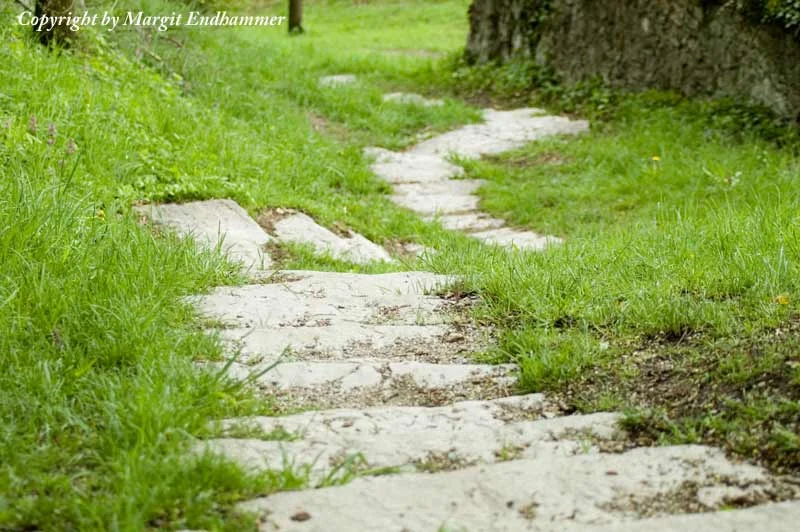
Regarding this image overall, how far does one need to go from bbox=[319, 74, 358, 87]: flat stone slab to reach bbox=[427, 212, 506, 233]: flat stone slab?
484cm

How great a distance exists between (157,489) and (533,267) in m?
2.48

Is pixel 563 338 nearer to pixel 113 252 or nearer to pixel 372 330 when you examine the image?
pixel 372 330

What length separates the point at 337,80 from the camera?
12547mm

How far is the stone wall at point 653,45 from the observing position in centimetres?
855

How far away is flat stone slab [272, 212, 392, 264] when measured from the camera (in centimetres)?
596

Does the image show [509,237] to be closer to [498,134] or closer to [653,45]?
[498,134]

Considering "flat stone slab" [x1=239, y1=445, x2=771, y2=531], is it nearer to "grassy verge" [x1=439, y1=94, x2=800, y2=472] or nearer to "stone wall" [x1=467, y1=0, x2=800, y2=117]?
"grassy verge" [x1=439, y1=94, x2=800, y2=472]

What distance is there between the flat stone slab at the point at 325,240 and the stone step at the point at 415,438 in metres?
2.97

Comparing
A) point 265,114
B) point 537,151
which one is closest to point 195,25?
point 265,114

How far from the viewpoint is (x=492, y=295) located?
4.15 metres

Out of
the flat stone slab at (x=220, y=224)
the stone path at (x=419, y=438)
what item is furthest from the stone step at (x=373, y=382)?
the flat stone slab at (x=220, y=224)

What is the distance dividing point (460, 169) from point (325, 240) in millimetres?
3174

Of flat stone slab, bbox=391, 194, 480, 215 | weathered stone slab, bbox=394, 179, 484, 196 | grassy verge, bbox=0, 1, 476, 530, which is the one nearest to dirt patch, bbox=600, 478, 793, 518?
grassy verge, bbox=0, 1, 476, 530

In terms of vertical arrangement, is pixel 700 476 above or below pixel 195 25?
below
